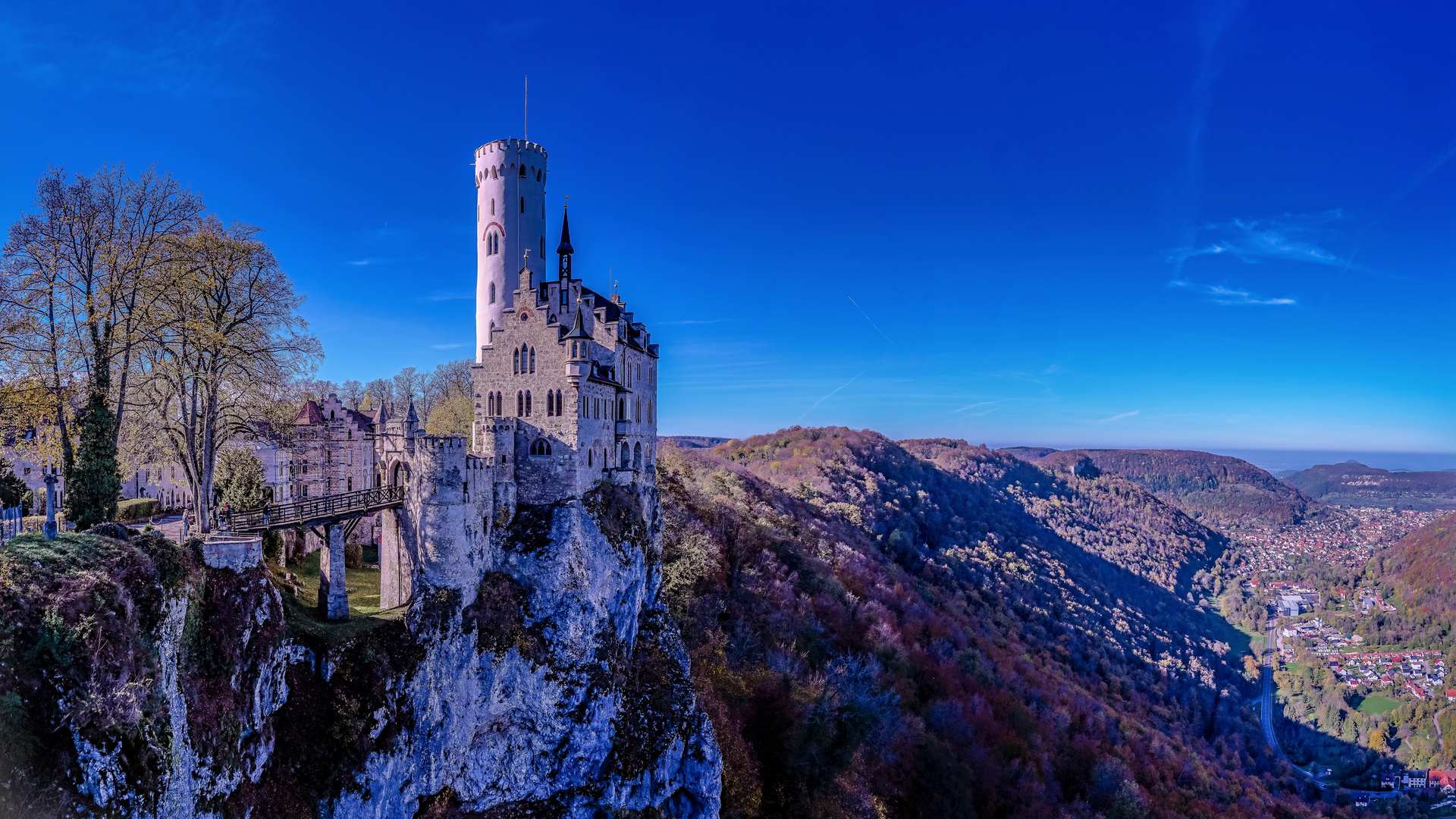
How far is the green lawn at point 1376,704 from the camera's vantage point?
106 meters

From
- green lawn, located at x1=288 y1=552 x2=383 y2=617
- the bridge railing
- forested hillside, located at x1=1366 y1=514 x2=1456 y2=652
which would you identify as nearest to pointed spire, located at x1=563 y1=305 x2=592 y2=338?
the bridge railing

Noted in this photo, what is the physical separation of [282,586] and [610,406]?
16.2 m

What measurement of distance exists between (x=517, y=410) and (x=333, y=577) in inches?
415

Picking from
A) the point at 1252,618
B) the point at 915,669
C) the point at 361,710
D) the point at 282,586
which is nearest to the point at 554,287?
the point at 282,586

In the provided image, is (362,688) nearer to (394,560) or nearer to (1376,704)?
(394,560)

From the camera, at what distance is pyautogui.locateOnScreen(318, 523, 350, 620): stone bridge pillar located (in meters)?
23.1

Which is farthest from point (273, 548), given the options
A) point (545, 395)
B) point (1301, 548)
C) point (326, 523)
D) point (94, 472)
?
point (1301, 548)

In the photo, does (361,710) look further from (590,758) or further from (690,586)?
(690,586)

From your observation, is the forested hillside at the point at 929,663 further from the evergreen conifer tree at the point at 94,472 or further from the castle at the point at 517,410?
the evergreen conifer tree at the point at 94,472

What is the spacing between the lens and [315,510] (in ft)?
78.8

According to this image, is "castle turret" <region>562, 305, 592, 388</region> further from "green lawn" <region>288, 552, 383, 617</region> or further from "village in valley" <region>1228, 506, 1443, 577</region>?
"village in valley" <region>1228, 506, 1443, 577</region>

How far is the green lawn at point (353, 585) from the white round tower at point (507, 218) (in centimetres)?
1347

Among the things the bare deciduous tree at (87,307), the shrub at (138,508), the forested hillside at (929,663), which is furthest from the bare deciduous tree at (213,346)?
the forested hillside at (929,663)

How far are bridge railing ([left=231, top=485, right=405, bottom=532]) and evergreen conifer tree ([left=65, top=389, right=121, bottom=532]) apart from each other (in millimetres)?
3473
